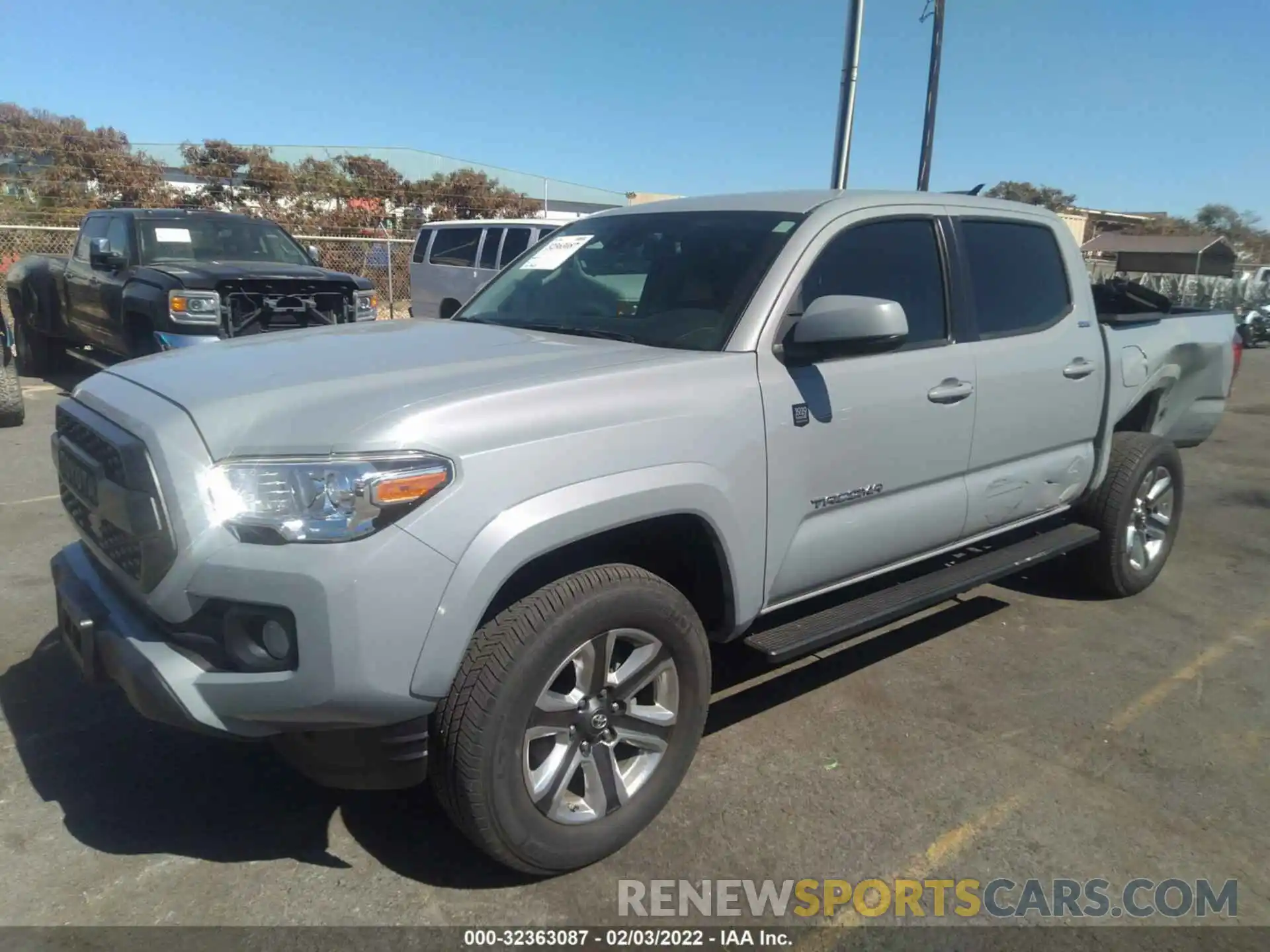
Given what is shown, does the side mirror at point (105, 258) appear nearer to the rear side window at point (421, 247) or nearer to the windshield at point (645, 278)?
the rear side window at point (421, 247)

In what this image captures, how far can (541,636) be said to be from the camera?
7.99 feet

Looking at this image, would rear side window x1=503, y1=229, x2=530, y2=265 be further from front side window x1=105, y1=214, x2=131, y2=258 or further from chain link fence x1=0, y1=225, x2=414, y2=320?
front side window x1=105, y1=214, x2=131, y2=258

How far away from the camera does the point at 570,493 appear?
2.50m

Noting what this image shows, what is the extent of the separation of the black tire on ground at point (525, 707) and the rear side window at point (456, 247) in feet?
36.7

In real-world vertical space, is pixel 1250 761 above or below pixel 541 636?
below

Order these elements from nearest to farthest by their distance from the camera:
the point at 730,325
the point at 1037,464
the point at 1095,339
→ the point at 730,325, the point at 1037,464, the point at 1095,339

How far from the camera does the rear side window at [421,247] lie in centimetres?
1429

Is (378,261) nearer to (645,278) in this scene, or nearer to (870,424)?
(645,278)

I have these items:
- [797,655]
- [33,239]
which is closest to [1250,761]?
[797,655]

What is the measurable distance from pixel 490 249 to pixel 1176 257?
105 feet

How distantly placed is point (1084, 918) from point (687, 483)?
1623 millimetres

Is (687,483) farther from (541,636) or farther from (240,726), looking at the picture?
(240,726)

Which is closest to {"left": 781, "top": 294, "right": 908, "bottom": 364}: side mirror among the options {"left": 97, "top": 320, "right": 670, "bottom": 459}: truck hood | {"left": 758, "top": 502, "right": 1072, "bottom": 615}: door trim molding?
{"left": 97, "top": 320, "right": 670, "bottom": 459}: truck hood

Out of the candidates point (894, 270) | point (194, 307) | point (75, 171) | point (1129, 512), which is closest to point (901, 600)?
point (894, 270)
